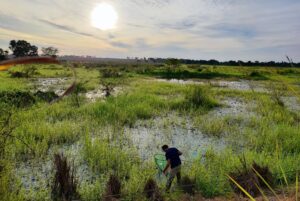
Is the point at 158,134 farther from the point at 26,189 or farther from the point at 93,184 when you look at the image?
the point at 26,189

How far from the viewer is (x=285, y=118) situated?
10.4 meters

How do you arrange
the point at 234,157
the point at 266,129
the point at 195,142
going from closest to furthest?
the point at 234,157 → the point at 195,142 → the point at 266,129

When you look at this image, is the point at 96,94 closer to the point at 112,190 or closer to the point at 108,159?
the point at 108,159

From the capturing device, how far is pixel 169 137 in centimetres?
838

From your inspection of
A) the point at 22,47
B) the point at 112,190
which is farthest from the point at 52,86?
the point at 22,47

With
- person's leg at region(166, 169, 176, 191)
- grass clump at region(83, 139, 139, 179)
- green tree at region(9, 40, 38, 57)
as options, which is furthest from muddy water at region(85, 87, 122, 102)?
green tree at region(9, 40, 38, 57)

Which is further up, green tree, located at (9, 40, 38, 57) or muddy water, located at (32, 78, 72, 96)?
green tree, located at (9, 40, 38, 57)

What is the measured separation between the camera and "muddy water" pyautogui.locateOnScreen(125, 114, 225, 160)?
7250 mm

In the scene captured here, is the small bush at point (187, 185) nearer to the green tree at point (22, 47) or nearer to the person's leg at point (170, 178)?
the person's leg at point (170, 178)

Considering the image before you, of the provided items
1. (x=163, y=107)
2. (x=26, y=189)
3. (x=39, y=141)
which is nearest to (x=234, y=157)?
(x=26, y=189)

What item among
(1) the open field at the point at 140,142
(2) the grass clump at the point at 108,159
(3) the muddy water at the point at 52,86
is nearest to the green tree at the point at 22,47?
(3) the muddy water at the point at 52,86

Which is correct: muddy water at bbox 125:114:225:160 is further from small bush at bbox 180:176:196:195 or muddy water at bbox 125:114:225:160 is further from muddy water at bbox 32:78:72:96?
muddy water at bbox 32:78:72:96

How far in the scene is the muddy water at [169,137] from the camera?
725cm

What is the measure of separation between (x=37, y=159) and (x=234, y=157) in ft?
14.9
